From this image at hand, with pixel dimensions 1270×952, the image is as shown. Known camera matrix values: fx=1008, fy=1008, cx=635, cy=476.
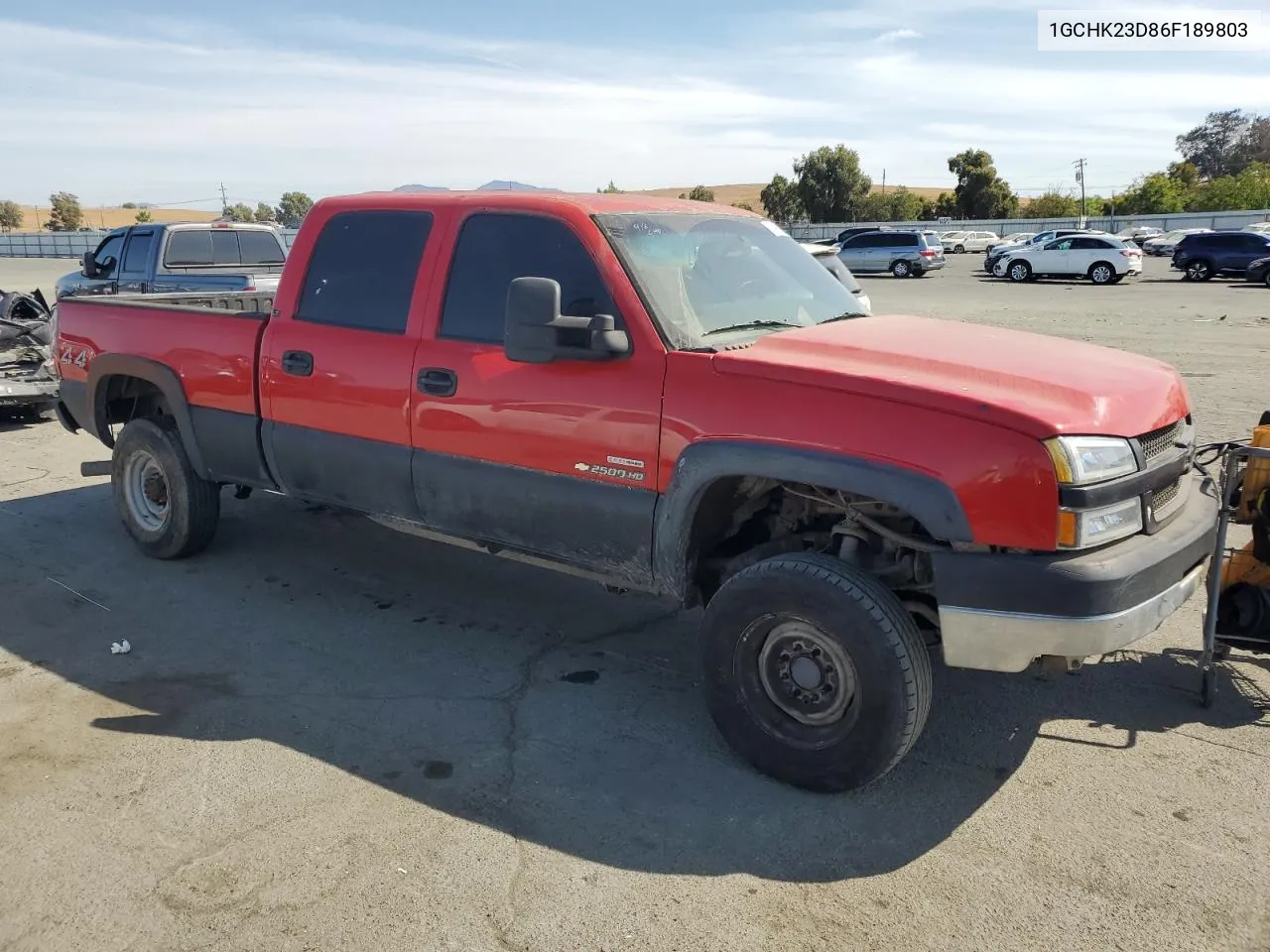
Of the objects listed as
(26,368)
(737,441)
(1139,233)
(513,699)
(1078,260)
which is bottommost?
(513,699)

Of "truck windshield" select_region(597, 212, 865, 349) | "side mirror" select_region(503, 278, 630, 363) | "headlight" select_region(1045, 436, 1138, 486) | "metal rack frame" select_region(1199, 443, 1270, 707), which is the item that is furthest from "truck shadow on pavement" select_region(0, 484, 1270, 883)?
"truck windshield" select_region(597, 212, 865, 349)

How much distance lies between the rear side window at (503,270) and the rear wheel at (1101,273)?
33.3 metres

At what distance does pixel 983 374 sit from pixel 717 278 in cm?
124

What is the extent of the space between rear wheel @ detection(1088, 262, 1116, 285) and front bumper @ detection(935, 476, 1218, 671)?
110 ft

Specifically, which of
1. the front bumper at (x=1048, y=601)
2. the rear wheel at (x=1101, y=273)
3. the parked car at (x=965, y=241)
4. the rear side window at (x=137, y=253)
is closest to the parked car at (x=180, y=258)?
the rear side window at (x=137, y=253)

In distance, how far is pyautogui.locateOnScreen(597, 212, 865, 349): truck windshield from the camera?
3910mm

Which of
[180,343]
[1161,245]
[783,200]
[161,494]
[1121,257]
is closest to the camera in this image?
Answer: [180,343]

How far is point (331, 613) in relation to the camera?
5172 millimetres

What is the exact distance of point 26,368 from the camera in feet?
32.3

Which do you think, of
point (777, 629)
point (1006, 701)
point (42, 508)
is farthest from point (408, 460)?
point (42, 508)

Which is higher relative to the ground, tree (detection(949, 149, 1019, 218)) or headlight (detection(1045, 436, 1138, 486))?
tree (detection(949, 149, 1019, 218))

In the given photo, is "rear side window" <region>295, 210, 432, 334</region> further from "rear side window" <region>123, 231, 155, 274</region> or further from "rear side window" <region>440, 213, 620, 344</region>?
"rear side window" <region>123, 231, 155, 274</region>

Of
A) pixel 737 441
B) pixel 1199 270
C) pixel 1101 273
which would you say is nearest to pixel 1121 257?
pixel 1101 273

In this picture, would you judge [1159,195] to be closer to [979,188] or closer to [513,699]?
[979,188]
